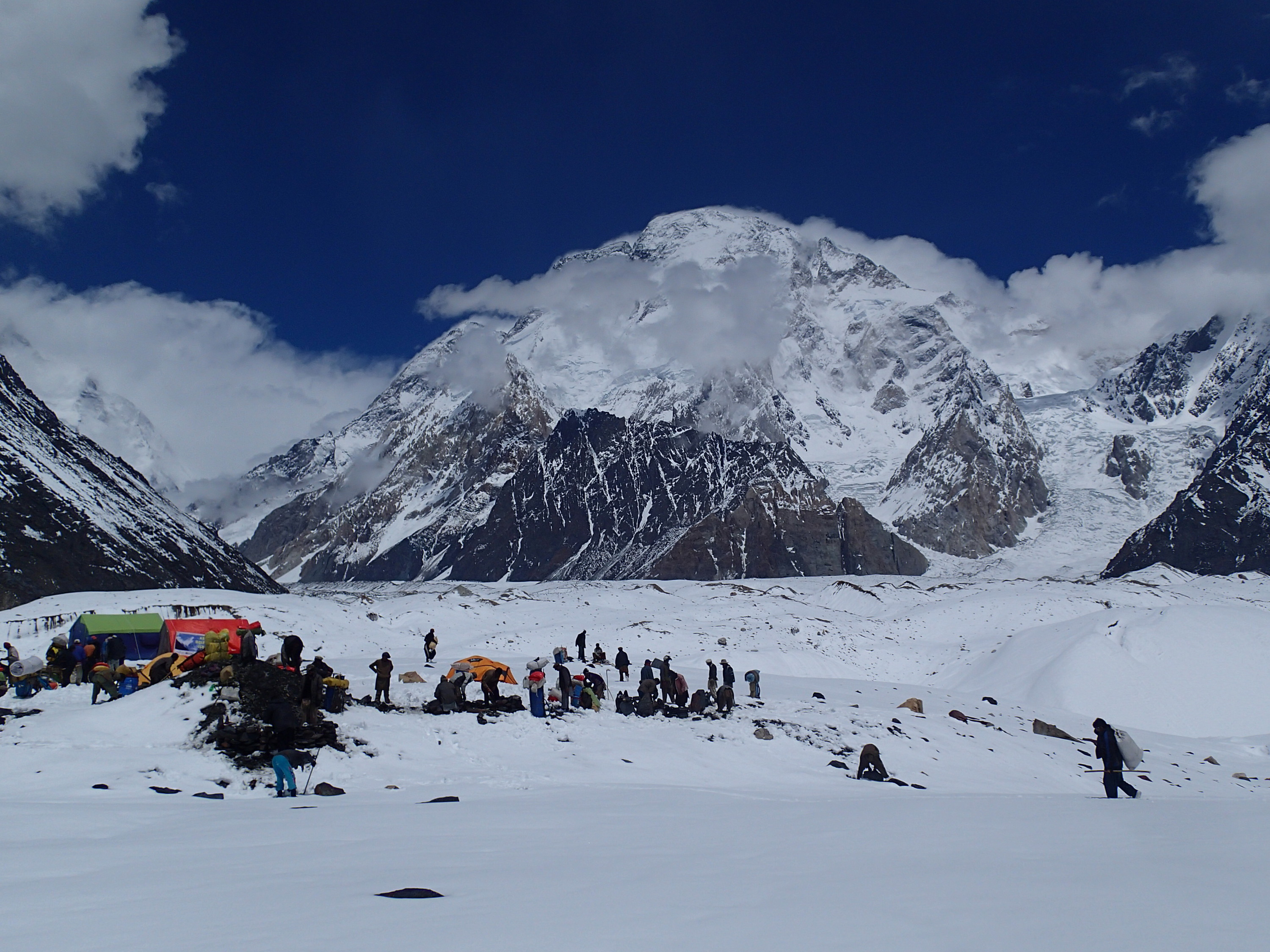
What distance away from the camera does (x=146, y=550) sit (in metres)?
67.1

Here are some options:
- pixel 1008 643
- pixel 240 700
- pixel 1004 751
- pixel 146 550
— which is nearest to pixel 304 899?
pixel 240 700

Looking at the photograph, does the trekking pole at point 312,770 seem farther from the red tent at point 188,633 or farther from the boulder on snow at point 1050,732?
the boulder on snow at point 1050,732

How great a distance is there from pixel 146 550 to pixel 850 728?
195ft

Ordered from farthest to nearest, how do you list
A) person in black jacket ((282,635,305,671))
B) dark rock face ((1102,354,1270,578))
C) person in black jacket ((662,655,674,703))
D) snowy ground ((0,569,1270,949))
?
dark rock face ((1102,354,1270,578)), person in black jacket ((662,655,674,703)), person in black jacket ((282,635,305,671)), snowy ground ((0,569,1270,949))

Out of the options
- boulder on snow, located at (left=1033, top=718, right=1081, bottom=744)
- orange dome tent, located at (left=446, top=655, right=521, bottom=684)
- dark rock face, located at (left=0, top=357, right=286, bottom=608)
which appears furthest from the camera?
dark rock face, located at (left=0, top=357, right=286, bottom=608)

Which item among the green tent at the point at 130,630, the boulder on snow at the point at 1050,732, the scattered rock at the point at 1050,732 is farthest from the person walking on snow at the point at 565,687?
the green tent at the point at 130,630

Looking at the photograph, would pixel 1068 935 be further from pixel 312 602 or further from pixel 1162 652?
pixel 312 602

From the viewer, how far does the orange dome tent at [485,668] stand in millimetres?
26438

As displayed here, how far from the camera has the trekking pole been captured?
16094 mm

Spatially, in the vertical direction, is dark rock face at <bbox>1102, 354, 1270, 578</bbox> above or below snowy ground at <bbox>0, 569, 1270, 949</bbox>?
above

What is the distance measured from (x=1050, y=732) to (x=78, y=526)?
200 ft

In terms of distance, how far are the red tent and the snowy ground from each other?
15.1 ft

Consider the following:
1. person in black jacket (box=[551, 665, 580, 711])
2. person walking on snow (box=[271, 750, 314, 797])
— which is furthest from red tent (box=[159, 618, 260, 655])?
person walking on snow (box=[271, 750, 314, 797])

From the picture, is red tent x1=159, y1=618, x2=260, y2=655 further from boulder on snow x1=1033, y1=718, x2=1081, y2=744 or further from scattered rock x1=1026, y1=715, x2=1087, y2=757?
boulder on snow x1=1033, y1=718, x2=1081, y2=744
